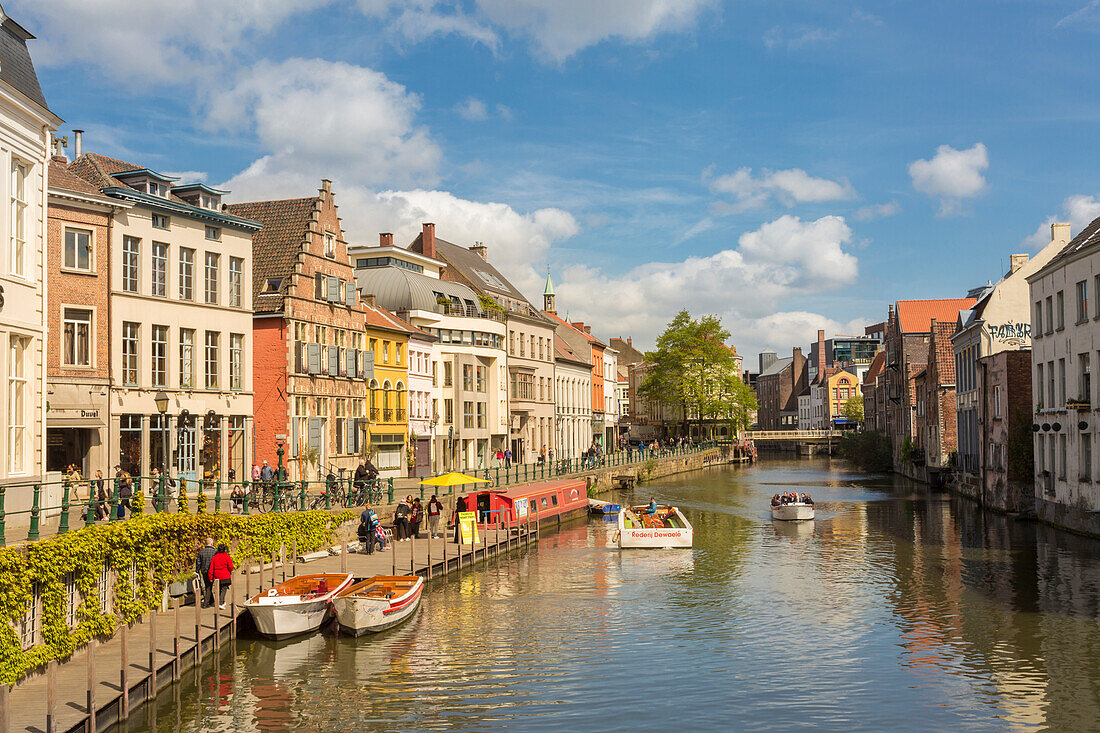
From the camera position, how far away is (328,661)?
22.6 meters

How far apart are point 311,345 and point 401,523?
39.9ft

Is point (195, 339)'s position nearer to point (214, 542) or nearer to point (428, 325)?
point (214, 542)

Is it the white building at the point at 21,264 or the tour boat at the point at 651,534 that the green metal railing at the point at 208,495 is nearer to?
the white building at the point at 21,264

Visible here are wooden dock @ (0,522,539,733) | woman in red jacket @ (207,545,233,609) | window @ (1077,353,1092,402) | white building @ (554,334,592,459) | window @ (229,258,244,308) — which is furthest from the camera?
white building @ (554,334,592,459)

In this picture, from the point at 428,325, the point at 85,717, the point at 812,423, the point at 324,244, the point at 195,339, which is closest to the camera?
the point at 85,717

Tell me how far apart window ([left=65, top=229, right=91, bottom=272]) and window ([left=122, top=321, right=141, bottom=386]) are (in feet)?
8.81

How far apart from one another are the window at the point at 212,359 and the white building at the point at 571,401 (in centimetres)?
4502

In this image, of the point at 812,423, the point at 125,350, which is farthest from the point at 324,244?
the point at 812,423

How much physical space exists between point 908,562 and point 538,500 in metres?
18.5

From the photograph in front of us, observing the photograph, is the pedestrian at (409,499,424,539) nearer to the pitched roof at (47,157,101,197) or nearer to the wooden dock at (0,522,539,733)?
the wooden dock at (0,522,539,733)

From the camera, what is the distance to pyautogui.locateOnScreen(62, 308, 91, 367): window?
3591cm

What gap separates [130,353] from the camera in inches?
1510

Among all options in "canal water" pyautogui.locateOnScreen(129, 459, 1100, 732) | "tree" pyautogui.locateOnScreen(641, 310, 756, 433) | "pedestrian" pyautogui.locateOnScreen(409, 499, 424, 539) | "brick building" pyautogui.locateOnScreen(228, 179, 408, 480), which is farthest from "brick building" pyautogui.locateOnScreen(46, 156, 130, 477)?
"tree" pyautogui.locateOnScreen(641, 310, 756, 433)

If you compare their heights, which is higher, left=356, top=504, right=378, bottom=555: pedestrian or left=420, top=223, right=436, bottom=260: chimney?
left=420, top=223, right=436, bottom=260: chimney
